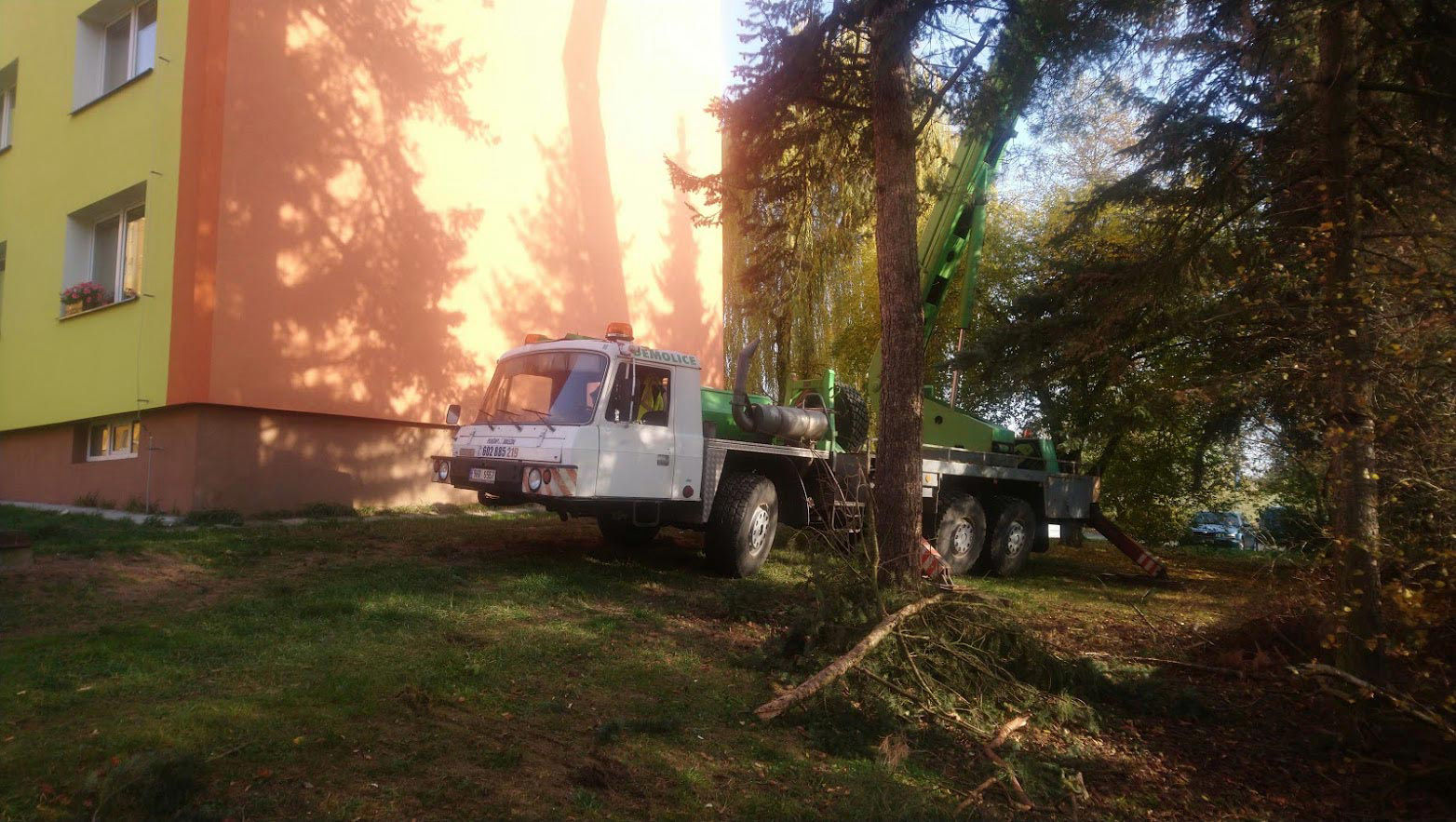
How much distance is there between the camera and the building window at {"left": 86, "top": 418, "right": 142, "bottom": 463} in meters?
12.0

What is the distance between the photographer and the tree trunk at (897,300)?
783 cm

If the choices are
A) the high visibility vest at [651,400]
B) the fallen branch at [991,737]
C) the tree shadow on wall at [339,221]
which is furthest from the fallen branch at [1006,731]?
the tree shadow on wall at [339,221]

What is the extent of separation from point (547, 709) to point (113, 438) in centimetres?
1029

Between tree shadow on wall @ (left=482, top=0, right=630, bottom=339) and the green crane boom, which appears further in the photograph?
tree shadow on wall @ (left=482, top=0, right=630, bottom=339)

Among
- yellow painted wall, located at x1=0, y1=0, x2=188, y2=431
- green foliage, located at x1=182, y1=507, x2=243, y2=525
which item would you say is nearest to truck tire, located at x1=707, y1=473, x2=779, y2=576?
green foliage, located at x1=182, y1=507, x2=243, y2=525

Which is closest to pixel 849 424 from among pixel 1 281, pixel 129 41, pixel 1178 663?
pixel 1178 663

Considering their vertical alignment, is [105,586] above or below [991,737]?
above

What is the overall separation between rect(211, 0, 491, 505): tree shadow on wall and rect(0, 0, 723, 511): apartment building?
28mm

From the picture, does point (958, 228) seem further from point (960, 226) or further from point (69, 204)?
point (69, 204)

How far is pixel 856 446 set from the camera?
10.7 metres

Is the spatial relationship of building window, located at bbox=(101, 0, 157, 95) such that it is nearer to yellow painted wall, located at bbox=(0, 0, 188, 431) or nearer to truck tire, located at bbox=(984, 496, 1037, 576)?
yellow painted wall, located at bbox=(0, 0, 188, 431)

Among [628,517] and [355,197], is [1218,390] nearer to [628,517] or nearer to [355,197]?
[628,517]

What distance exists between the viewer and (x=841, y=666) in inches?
220

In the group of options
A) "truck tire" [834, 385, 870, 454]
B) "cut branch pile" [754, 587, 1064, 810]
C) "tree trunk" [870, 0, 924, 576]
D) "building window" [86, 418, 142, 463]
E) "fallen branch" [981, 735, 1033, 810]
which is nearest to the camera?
"fallen branch" [981, 735, 1033, 810]
